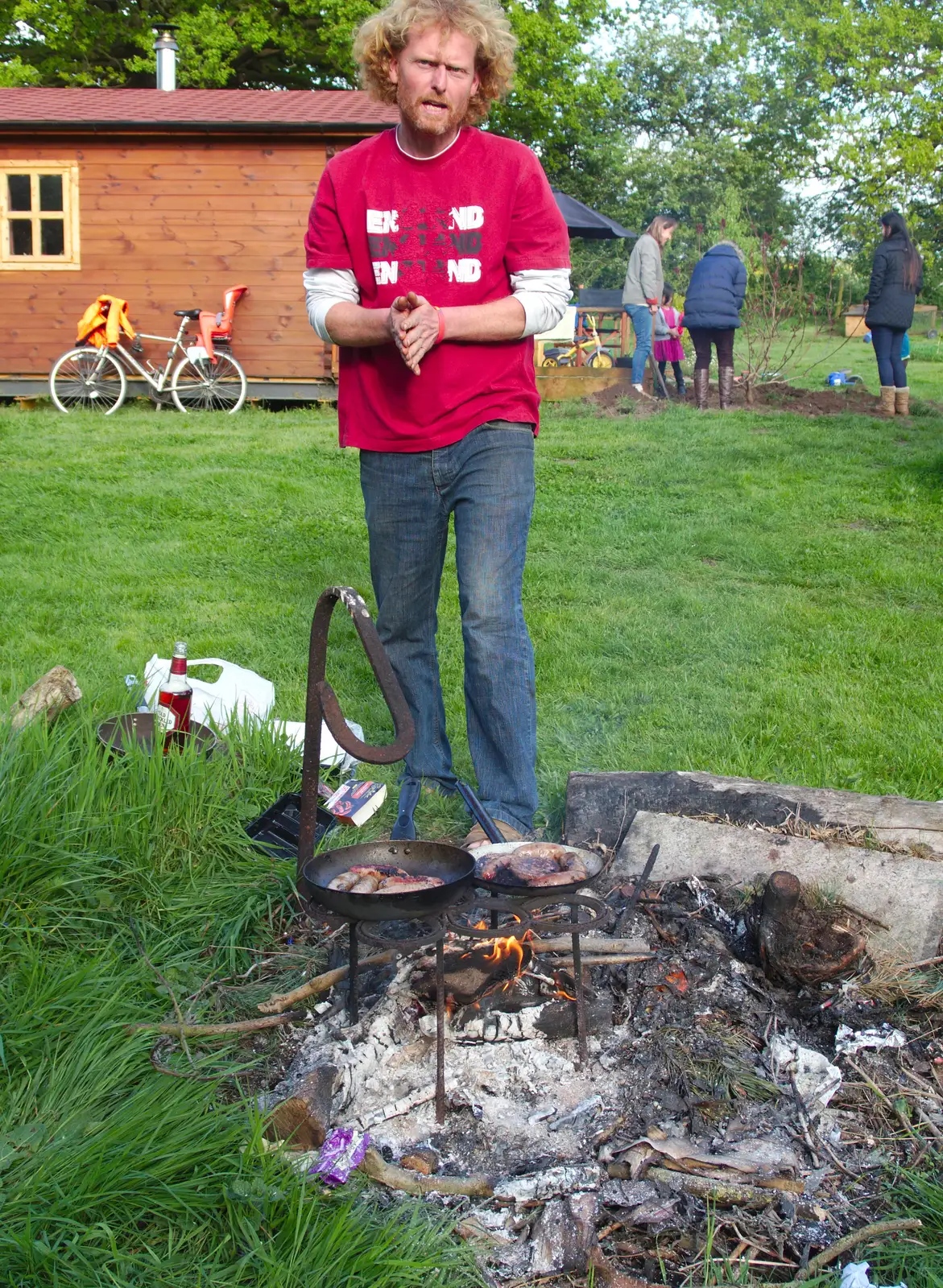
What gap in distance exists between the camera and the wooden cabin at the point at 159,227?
42.4ft

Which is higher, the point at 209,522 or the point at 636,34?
the point at 636,34

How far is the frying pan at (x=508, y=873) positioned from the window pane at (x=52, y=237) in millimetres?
12346

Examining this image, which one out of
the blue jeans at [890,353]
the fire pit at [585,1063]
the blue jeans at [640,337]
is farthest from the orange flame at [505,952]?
the blue jeans at [640,337]

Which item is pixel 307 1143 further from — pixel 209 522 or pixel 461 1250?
pixel 209 522

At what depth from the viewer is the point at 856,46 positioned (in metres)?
39.0

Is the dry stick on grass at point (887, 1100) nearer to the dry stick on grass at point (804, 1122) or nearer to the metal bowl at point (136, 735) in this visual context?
the dry stick on grass at point (804, 1122)

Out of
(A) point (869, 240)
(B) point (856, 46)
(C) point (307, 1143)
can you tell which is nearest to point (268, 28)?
(A) point (869, 240)

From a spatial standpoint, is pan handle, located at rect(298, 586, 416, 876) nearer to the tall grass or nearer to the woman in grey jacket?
the tall grass

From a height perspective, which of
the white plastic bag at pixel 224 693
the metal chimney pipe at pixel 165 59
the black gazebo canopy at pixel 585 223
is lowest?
the white plastic bag at pixel 224 693

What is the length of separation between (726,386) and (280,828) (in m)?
10.4

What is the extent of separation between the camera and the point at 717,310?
1223 centimetres

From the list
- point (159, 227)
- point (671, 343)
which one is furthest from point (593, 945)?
point (671, 343)

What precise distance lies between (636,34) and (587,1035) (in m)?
55.6

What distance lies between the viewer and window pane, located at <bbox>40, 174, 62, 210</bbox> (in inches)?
524
